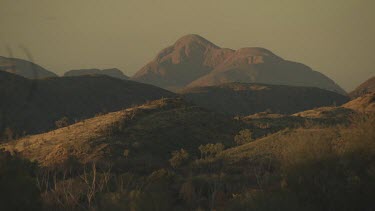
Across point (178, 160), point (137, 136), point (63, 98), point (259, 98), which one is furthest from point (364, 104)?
point (259, 98)

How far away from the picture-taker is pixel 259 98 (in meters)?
161

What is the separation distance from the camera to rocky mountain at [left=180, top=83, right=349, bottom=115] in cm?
15050

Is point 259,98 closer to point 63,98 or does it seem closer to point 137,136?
point 63,98

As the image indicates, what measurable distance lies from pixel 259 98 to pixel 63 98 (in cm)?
6998

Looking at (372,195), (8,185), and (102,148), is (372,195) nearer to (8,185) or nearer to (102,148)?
(8,185)

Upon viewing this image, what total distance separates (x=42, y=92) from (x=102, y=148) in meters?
66.7

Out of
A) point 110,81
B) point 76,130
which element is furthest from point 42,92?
point 76,130

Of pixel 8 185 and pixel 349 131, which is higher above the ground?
pixel 349 131

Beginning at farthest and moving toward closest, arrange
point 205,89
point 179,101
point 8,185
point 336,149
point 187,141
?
point 205,89 → point 179,101 → point 187,141 → point 336,149 → point 8,185

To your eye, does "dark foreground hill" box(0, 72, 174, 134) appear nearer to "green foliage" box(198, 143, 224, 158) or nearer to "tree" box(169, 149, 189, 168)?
"green foliage" box(198, 143, 224, 158)

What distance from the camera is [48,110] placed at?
102125 mm

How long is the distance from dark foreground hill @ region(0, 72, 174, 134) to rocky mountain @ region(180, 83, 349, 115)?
57.3 feet

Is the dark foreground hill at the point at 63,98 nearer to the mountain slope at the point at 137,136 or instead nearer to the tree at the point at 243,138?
the mountain slope at the point at 137,136

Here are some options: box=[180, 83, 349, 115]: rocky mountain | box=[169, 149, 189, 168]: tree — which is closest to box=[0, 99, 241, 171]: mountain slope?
box=[169, 149, 189, 168]: tree
